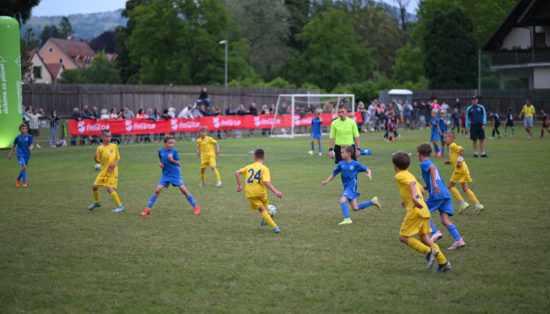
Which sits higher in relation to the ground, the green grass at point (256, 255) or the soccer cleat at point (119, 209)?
the soccer cleat at point (119, 209)

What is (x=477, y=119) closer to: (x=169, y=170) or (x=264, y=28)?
(x=169, y=170)

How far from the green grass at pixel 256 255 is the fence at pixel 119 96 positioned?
1878 cm

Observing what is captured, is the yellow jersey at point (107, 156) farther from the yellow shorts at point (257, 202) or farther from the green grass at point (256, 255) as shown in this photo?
the yellow shorts at point (257, 202)

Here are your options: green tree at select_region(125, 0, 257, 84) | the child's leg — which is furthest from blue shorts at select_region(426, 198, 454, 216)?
green tree at select_region(125, 0, 257, 84)

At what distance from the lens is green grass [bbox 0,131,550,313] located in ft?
20.9

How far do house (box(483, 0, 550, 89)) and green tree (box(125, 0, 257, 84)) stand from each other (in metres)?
26.7

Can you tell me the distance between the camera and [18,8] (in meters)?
40.0

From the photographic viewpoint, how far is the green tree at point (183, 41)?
61.3 metres

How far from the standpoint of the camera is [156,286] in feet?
22.6

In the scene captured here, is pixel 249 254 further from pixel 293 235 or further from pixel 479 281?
pixel 479 281

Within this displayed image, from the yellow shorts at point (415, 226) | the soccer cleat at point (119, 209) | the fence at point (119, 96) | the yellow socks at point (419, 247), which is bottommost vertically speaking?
the soccer cleat at point (119, 209)

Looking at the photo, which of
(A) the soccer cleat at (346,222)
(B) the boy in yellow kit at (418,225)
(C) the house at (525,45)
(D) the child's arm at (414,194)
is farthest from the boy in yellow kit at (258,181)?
(C) the house at (525,45)

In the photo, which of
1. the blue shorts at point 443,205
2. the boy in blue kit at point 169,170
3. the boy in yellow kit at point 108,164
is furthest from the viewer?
the boy in yellow kit at point 108,164

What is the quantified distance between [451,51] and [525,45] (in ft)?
35.7
